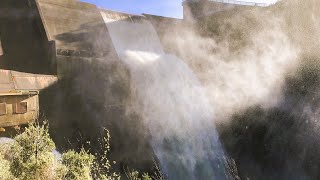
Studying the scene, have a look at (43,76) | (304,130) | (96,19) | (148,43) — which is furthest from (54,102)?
(304,130)

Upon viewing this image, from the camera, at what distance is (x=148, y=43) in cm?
1700

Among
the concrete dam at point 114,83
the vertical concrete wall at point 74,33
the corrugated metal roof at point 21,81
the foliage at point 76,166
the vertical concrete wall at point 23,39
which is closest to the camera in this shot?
the foliage at point 76,166

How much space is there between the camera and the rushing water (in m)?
14.0

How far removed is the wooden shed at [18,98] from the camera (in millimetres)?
8711

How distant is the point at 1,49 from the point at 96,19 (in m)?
4.67

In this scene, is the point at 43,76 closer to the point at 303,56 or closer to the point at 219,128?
the point at 219,128

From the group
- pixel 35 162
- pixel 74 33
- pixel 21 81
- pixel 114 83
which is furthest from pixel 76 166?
pixel 74 33

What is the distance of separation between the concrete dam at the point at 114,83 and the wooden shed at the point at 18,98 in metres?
0.57

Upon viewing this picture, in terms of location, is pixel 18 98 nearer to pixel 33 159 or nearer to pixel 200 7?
pixel 33 159

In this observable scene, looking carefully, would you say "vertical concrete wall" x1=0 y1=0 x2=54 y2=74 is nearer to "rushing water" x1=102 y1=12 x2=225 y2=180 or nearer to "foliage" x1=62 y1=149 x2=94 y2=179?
"rushing water" x1=102 y1=12 x2=225 y2=180

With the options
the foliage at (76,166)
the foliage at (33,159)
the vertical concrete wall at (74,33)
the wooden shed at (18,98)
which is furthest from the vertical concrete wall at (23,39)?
the foliage at (33,159)

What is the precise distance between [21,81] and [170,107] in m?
6.99

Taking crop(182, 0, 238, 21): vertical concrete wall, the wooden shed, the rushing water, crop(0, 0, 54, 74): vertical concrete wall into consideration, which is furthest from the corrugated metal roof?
crop(182, 0, 238, 21): vertical concrete wall

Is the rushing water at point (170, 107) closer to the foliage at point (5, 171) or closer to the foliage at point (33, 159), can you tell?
the foliage at point (33, 159)
